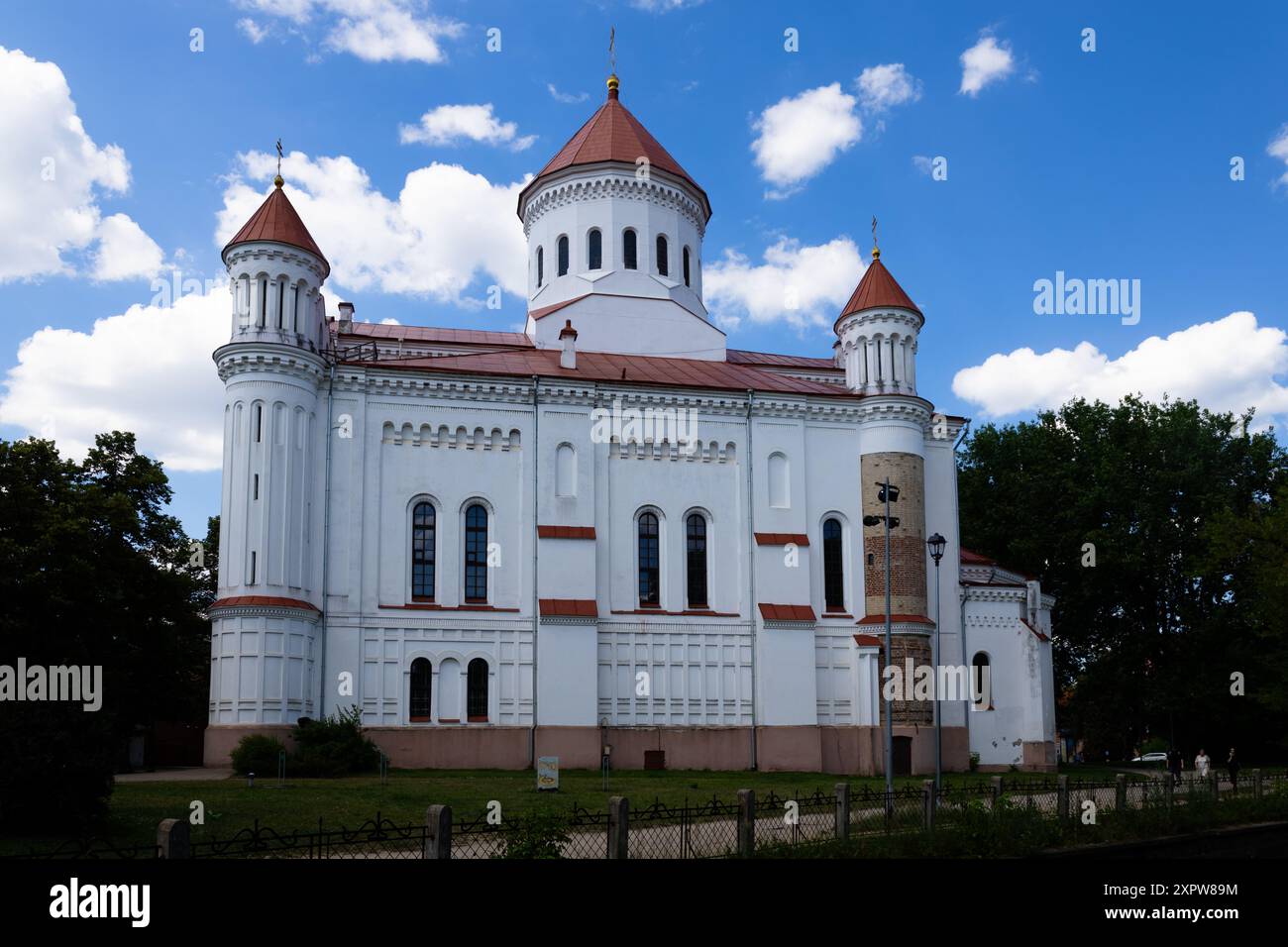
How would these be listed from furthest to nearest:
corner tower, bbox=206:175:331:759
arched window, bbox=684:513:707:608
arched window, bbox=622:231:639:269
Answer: arched window, bbox=622:231:639:269, arched window, bbox=684:513:707:608, corner tower, bbox=206:175:331:759

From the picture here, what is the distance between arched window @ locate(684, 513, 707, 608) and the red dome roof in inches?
387

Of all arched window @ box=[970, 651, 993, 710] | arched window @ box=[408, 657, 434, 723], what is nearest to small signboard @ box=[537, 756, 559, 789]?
arched window @ box=[408, 657, 434, 723]

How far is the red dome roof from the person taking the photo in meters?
43.1

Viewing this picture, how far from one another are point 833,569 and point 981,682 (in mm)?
6961

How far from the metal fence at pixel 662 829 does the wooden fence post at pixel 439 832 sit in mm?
14

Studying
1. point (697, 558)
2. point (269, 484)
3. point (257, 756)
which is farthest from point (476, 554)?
point (257, 756)

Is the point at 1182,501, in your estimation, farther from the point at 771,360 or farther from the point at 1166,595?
the point at 771,360

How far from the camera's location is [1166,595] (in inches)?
2063

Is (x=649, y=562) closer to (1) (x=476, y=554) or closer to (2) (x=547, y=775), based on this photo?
(1) (x=476, y=554)

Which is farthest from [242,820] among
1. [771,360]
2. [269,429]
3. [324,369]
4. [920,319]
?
[771,360]

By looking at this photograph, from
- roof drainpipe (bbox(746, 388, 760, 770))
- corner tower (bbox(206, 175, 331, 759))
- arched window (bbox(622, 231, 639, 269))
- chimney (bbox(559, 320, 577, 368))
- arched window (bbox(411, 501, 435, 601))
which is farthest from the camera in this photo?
arched window (bbox(622, 231, 639, 269))

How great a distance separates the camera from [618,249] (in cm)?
4806

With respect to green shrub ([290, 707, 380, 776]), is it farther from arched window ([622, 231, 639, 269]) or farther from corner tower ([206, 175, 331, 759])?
arched window ([622, 231, 639, 269])

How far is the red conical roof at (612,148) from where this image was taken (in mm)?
49062
